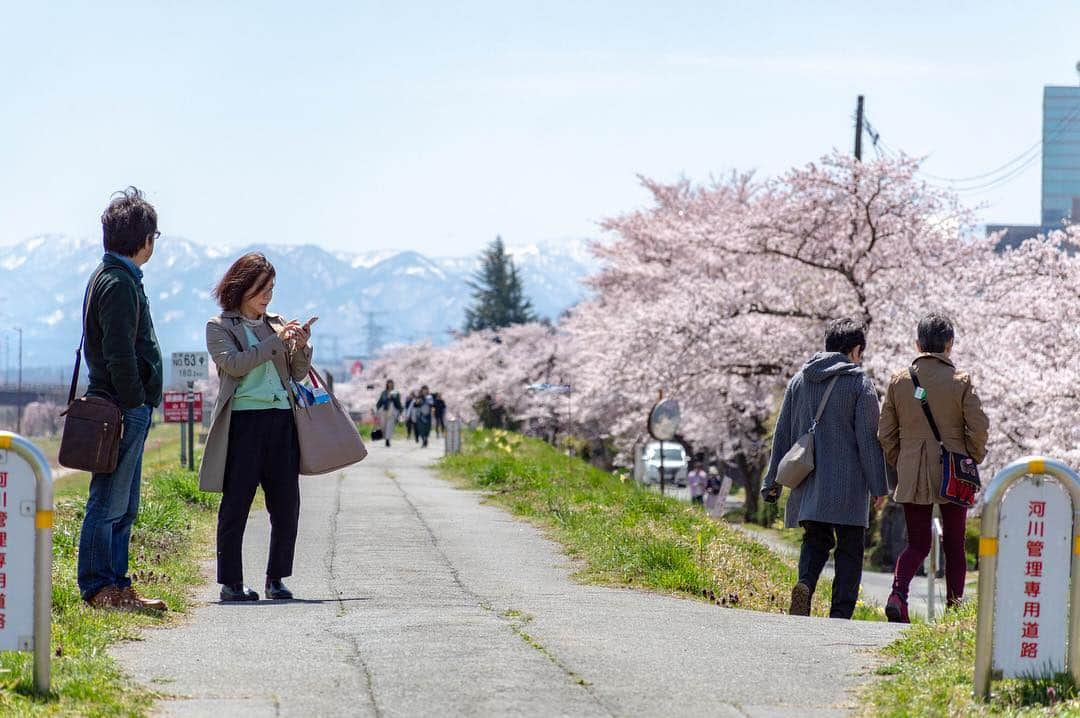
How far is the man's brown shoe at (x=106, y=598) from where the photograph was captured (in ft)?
22.4

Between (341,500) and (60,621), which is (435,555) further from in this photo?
(341,500)

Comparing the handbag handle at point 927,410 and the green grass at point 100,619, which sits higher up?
the handbag handle at point 927,410

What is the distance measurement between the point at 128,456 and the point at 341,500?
9192 millimetres

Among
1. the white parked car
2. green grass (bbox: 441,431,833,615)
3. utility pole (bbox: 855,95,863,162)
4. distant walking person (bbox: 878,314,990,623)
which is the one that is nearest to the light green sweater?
green grass (bbox: 441,431,833,615)

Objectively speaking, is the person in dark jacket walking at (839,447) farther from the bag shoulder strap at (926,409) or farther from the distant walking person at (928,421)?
the bag shoulder strap at (926,409)

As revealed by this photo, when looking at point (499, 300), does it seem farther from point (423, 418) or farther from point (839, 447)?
point (839, 447)

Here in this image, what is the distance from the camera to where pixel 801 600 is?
8.59 m

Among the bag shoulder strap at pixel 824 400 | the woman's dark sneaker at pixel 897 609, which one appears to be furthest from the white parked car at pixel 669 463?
the bag shoulder strap at pixel 824 400

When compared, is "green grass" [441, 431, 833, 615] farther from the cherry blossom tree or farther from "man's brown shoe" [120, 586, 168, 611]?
the cherry blossom tree

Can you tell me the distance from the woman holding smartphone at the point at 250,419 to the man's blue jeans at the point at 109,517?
2.64 feet

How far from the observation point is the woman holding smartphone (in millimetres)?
7766

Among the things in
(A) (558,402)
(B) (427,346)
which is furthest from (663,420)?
(B) (427,346)

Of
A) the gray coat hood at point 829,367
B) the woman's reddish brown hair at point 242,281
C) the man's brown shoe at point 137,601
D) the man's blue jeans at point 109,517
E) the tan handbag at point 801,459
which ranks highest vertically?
the woman's reddish brown hair at point 242,281

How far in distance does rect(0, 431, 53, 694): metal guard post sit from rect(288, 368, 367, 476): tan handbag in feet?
9.99
